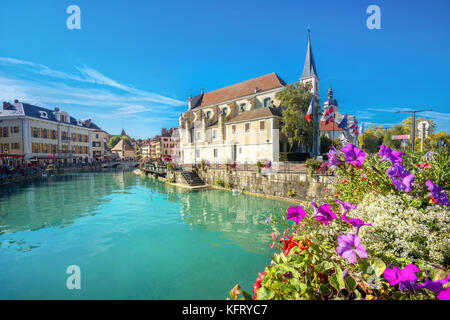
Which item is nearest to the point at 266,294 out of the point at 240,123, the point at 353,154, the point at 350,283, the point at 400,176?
the point at 350,283

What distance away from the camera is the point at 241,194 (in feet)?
67.1

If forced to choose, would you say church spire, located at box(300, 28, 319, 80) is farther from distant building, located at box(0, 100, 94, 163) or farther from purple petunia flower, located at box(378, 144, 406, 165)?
distant building, located at box(0, 100, 94, 163)

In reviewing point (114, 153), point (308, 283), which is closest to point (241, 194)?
point (308, 283)

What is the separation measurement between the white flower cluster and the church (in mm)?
23195

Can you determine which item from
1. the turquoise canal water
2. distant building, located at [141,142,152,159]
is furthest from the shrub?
distant building, located at [141,142,152,159]

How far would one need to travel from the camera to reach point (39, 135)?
4188 centimetres

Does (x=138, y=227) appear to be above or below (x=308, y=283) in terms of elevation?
below

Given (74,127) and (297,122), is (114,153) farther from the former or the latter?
(297,122)

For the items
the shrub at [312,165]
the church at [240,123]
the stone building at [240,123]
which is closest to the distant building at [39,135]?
the stone building at [240,123]

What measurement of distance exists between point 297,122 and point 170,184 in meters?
17.7

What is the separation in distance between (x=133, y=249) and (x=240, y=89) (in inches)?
1382

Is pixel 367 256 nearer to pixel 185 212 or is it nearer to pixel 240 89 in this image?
pixel 185 212

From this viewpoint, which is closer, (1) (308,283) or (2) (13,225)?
(1) (308,283)
